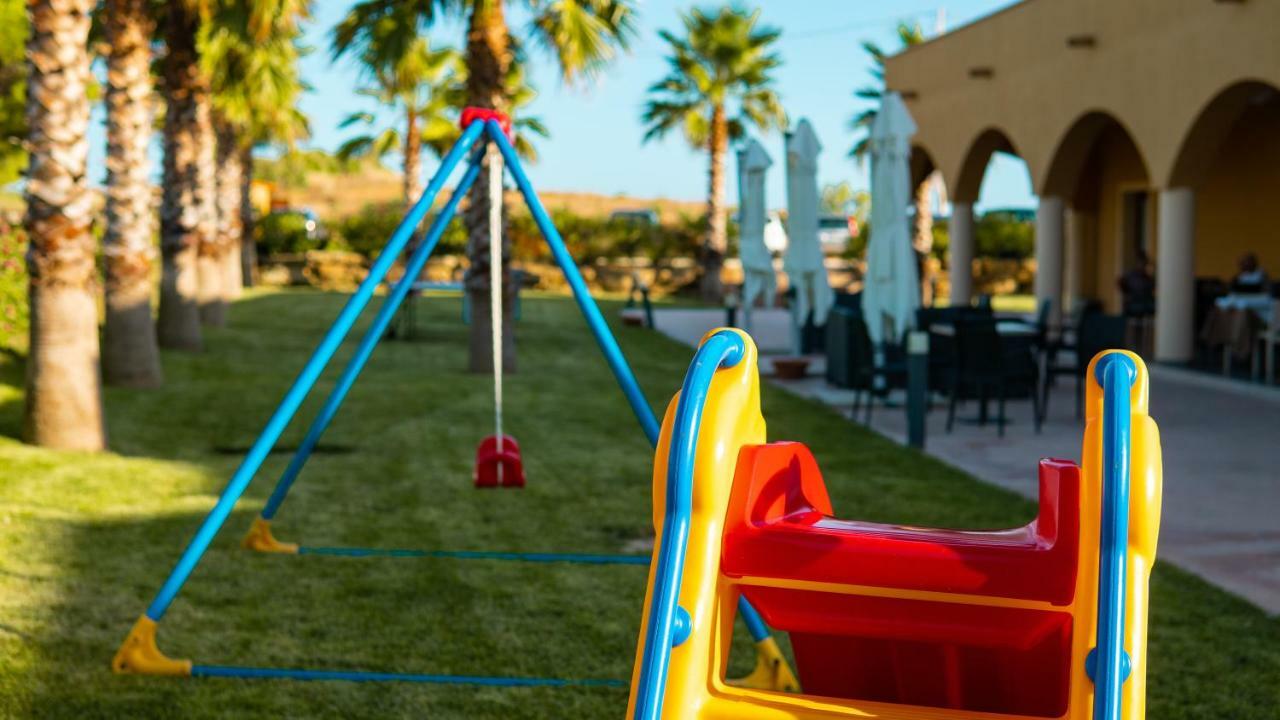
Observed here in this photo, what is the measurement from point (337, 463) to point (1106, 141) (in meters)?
16.0

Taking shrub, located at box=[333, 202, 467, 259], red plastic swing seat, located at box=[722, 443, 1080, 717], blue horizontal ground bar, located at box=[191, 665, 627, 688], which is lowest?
blue horizontal ground bar, located at box=[191, 665, 627, 688]

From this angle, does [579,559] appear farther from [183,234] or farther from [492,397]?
[183,234]

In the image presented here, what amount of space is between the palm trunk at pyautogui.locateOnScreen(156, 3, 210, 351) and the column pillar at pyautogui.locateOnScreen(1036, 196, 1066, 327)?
10.6m

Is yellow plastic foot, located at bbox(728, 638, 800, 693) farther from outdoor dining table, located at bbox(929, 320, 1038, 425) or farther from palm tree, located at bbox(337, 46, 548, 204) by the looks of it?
palm tree, located at bbox(337, 46, 548, 204)

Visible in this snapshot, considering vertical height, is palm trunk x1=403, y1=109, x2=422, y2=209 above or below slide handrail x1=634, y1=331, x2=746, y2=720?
above

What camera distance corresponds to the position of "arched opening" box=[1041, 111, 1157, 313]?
2000cm

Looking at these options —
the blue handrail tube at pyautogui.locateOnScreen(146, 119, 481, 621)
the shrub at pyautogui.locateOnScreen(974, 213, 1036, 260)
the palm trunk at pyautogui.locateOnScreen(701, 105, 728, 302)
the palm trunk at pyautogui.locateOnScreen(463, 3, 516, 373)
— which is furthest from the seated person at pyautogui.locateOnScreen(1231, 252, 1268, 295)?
Result: the shrub at pyautogui.locateOnScreen(974, 213, 1036, 260)

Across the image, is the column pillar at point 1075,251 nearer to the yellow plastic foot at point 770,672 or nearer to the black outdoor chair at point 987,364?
the black outdoor chair at point 987,364

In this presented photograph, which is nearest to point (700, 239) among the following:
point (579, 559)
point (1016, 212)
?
point (1016, 212)

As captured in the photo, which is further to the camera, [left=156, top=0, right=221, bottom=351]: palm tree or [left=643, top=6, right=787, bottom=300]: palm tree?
[left=643, top=6, right=787, bottom=300]: palm tree

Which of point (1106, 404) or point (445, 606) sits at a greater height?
point (1106, 404)

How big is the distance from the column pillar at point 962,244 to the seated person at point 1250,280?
5.93 m

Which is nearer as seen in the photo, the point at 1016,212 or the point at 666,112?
the point at 666,112

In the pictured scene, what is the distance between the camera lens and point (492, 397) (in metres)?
12.2
